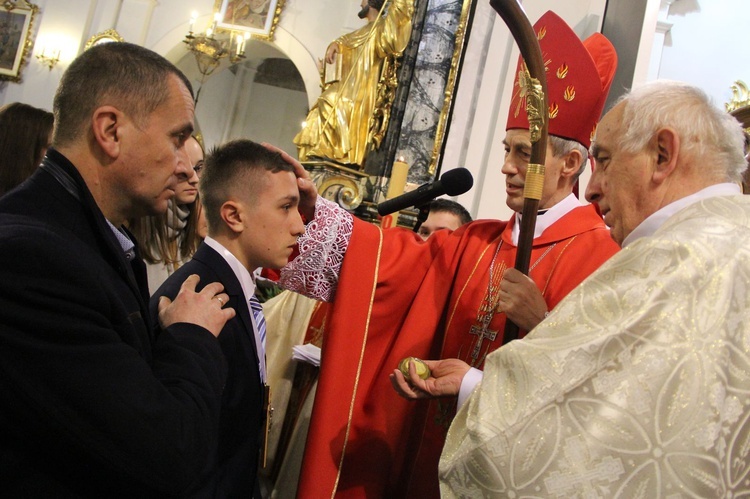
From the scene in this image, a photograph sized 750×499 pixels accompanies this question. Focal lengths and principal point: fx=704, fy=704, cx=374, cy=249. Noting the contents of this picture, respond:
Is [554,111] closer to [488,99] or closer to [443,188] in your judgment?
[443,188]

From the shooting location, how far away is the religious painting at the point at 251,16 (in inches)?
449

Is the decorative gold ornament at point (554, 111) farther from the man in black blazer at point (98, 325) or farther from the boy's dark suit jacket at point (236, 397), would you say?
the man in black blazer at point (98, 325)

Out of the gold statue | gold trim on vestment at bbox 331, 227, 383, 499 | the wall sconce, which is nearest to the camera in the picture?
gold trim on vestment at bbox 331, 227, 383, 499

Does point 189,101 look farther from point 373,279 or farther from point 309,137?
point 309,137

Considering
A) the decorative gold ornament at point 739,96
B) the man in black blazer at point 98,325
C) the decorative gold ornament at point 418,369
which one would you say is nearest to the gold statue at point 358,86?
the decorative gold ornament at point 739,96

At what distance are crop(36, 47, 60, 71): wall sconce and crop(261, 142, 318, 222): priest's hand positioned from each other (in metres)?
10.9

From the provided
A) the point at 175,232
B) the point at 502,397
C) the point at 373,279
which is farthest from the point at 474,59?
the point at 502,397

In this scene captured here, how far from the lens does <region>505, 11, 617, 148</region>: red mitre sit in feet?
7.85

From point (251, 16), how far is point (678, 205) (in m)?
11.0

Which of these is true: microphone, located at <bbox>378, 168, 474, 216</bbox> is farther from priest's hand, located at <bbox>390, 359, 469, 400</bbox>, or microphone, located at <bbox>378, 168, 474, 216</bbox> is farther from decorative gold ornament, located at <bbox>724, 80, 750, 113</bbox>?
decorative gold ornament, located at <bbox>724, 80, 750, 113</bbox>

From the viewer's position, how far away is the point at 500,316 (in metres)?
2.20

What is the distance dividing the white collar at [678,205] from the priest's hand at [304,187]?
1047 millimetres

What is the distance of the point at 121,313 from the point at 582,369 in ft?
2.68

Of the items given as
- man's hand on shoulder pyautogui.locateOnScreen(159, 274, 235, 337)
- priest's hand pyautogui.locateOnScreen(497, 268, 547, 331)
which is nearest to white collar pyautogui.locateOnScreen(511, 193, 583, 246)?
priest's hand pyautogui.locateOnScreen(497, 268, 547, 331)
